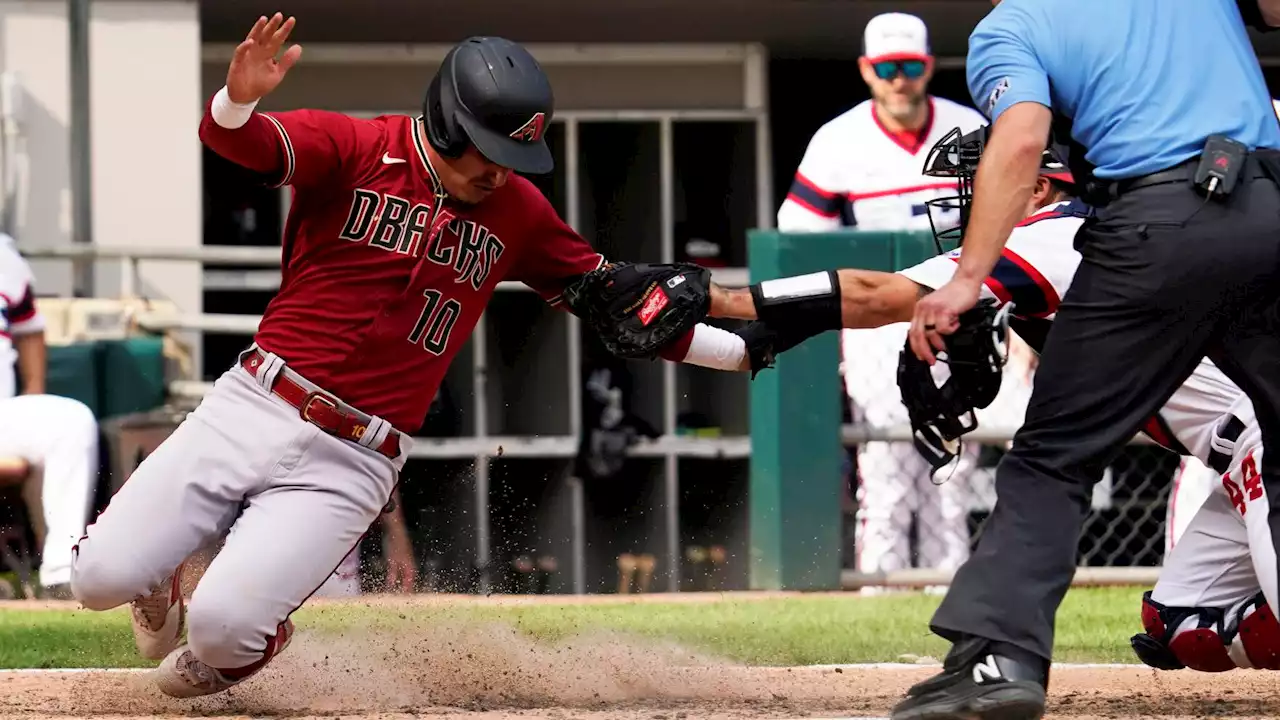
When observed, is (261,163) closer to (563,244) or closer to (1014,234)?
(563,244)

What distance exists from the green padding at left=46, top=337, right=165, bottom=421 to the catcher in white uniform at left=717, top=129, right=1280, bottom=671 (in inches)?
177

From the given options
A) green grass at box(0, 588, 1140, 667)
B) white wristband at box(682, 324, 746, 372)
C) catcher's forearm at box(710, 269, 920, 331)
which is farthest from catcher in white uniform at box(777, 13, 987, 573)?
catcher's forearm at box(710, 269, 920, 331)

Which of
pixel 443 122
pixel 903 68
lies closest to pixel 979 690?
pixel 443 122

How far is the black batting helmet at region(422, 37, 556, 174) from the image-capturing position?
502cm

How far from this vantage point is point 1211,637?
17.3 feet

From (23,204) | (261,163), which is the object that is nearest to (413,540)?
(23,204)

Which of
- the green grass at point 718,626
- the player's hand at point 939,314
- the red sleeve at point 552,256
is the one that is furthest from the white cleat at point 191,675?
the player's hand at point 939,314

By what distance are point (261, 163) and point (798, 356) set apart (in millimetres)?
3908

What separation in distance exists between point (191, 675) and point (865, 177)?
436 centimetres

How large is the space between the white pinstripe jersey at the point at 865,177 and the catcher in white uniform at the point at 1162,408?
9.87ft

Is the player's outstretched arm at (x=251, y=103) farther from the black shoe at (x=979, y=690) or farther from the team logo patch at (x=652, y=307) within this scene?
the black shoe at (x=979, y=690)

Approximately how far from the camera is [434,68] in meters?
11.6

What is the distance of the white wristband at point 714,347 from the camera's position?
18.0 feet

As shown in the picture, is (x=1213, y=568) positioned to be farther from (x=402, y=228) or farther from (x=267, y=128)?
(x=267, y=128)
